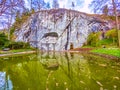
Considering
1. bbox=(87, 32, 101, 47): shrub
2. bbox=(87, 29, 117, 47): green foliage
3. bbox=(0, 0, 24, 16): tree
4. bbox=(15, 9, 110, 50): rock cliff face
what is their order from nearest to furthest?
bbox=(0, 0, 24, 16): tree, bbox=(87, 29, 117, 47): green foliage, bbox=(87, 32, 101, 47): shrub, bbox=(15, 9, 110, 50): rock cliff face

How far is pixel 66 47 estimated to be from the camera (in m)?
43.3

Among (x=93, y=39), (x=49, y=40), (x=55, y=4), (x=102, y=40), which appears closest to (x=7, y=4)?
(x=93, y=39)

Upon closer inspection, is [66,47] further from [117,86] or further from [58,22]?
[117,86]

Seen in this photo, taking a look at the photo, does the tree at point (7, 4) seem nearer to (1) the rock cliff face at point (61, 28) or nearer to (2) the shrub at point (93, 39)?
(2) the shrub at point (93, 39)

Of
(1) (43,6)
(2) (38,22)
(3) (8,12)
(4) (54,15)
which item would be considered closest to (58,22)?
(4) (54,15)

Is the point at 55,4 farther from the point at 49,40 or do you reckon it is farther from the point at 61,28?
the point at 49,40

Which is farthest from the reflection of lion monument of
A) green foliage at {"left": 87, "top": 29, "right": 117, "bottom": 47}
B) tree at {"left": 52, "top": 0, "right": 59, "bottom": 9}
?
tree at {"left": 52, "top": 0, "right": 59, "bottom": 9}

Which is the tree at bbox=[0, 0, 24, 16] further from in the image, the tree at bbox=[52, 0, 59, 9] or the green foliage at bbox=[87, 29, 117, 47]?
the tree at bbox=[52, 0, 59, 9]

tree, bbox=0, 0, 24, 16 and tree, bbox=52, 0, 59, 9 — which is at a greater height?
tree, bbox=52, 0, 59, 9

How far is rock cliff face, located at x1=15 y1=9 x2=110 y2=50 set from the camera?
145ft

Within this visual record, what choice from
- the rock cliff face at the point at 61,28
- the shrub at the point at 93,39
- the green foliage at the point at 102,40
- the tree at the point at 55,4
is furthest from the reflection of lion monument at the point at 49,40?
the tree at the point at 55,4

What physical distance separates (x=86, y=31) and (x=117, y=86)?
37379 millimetres

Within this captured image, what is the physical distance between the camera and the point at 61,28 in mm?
45312

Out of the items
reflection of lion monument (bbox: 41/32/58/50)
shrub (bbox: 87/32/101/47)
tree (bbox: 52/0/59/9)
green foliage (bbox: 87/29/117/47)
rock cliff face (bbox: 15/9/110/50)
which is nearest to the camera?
green foliage (bbox: 87/29/117/47)
